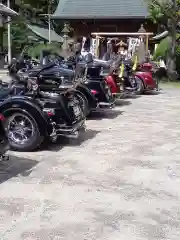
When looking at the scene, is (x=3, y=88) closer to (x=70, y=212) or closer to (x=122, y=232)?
(x=70, y=212)

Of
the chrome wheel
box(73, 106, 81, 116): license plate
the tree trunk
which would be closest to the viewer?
the chrome wheel

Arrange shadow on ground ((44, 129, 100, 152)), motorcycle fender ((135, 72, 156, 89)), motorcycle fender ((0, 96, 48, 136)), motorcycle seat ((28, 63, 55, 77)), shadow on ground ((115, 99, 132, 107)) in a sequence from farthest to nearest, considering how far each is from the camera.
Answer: motorcycle fender ((135, 72, 156, 89))
shadow on ground ((115, 99, 132, 107))
motorcycle seat ((28, 63, 55, 77))
shadow on ground ((44, 129, 100, 152))
motorcycle fender ((0, 96, 48, 136))

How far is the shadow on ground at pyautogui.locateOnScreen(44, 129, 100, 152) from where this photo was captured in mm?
7036

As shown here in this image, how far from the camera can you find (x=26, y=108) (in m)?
6.50

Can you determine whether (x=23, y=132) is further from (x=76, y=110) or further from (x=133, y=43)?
(x=133, y=43)

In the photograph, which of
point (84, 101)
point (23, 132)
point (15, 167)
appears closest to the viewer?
point (15, 167)

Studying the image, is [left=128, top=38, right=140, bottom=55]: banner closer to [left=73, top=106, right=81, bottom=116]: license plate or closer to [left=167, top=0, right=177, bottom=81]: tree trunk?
[left=167, top=0, right=177, bottom=81]: tree trunk

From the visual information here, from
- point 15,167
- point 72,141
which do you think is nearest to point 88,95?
point 72,141

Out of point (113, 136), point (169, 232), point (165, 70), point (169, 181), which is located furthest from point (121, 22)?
point (169, 232)

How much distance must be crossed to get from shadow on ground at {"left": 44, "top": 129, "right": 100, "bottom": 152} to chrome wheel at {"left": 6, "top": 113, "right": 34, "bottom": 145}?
454 millimetres

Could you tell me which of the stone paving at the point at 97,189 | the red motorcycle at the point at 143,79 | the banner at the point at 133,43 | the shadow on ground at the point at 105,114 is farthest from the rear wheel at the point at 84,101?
the banner at the point at 133,43

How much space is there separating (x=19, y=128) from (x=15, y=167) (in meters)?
0.97

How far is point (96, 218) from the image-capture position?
4301 millimetres

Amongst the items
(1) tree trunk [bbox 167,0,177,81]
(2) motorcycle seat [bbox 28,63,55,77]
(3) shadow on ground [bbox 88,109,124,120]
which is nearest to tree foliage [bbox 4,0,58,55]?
(1) tree trunk [bbox 167,0,177,81]
